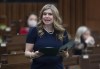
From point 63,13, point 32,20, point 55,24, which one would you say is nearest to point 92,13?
point 63,13

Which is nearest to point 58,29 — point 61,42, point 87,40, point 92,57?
point 61,42

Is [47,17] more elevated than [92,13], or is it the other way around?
[47,17]

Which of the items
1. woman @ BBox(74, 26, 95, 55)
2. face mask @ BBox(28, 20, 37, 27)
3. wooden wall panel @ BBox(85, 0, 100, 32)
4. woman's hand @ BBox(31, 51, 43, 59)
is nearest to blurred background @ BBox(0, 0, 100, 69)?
wooden wall panel @ BBox(85, 0, 100, 32)

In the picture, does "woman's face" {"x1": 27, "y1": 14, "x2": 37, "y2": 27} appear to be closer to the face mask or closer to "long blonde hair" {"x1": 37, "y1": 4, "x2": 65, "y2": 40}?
the face mask

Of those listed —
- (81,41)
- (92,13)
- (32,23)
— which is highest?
(92,13)

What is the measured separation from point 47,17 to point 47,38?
224mm

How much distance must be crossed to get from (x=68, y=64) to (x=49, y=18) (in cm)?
205

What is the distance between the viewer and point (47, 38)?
3.89 meters

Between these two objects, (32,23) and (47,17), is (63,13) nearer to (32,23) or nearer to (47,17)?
(32,23)

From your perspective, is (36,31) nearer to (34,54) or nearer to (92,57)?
(34,54)

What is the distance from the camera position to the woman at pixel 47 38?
12.6 feet

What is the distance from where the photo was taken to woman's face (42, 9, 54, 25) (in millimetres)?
3852

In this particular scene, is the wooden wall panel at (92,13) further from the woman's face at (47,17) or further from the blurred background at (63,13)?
the woman's face at (47,17)

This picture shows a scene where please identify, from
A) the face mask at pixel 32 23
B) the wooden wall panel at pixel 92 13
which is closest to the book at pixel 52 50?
the face mask at pixel 32 23
